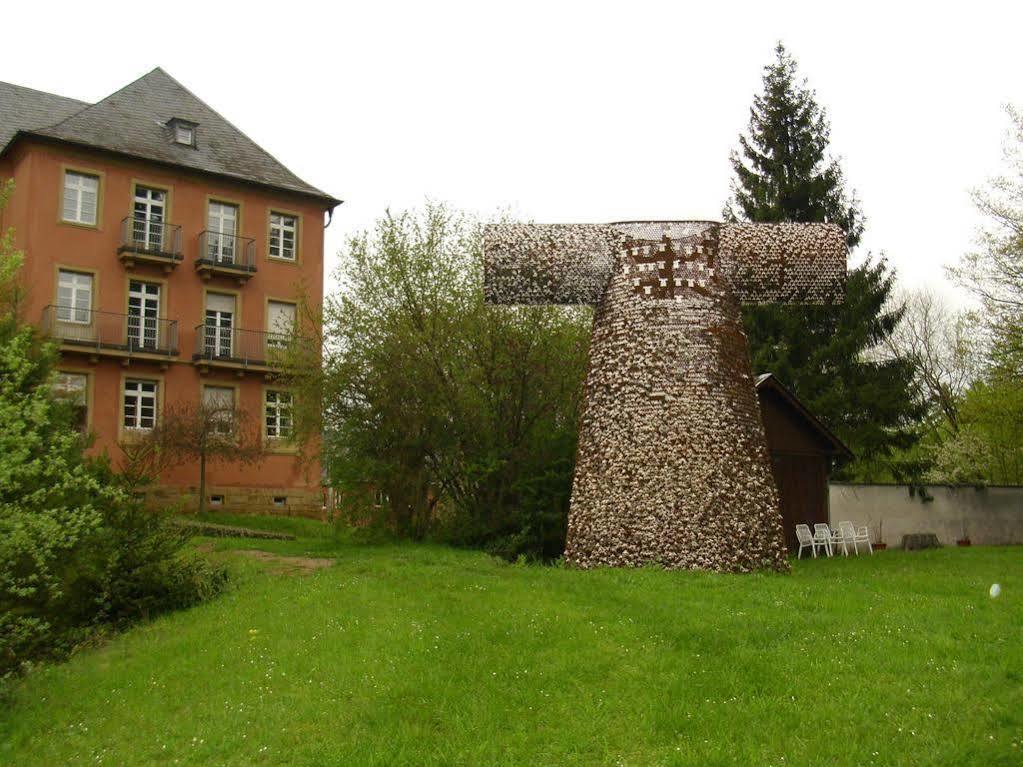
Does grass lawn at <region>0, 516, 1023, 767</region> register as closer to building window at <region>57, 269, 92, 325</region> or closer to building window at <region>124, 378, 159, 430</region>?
building window at <region>124, 378, 159, 430</region>

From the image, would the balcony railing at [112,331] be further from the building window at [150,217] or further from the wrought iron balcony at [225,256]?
the building window at [150,217]

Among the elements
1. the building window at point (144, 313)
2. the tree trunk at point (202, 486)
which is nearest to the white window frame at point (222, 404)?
the tree trunk at point (202, 486)

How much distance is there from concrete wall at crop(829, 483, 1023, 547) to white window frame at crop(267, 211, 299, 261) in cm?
1729

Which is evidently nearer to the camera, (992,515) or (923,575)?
(923,575)

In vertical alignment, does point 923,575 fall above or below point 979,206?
below

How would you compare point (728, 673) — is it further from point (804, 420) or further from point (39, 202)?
Answer: point (39, 202)

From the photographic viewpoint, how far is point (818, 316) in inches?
1114

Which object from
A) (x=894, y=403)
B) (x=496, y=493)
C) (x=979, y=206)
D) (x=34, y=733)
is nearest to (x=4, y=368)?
(x=34, y=733)

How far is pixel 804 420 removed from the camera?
21312mm

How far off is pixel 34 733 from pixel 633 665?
4750 mm

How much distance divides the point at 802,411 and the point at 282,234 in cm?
1729

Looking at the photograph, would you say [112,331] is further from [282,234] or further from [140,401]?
[282,234]

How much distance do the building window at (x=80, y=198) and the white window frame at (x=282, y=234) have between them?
16.5ft

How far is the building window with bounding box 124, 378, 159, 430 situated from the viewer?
92.4 feet
